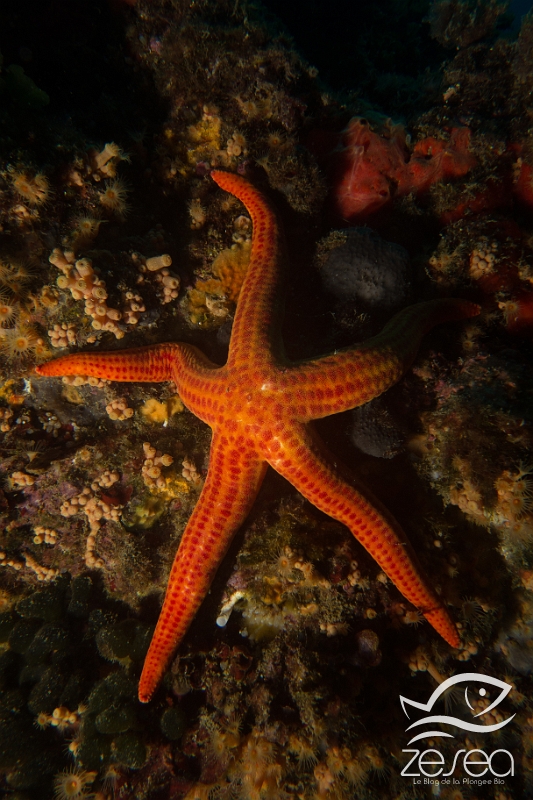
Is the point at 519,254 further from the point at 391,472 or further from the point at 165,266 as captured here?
the point at 165,266

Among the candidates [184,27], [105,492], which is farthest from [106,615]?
[184,27]

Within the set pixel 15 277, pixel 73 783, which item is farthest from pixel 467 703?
pixel 15 277

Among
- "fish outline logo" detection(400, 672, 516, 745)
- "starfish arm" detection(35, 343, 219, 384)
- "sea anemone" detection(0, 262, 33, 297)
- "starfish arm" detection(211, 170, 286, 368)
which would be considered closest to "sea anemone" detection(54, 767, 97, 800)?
"fish outline logo" detection(400, 672, 516, 745)

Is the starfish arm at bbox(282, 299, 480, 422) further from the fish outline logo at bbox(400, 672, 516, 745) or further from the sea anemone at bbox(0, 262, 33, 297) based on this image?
the fish outline logo at bbox(400, 672, 516, 745)

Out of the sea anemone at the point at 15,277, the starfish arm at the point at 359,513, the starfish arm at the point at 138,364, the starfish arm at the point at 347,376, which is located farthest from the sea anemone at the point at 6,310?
the starfish arm at the point at 359,513

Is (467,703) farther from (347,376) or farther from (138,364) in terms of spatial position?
(138,364)

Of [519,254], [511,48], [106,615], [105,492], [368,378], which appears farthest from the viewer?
[511,48]

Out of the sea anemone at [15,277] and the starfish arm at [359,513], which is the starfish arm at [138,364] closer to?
the sea anemone at [15,277]
